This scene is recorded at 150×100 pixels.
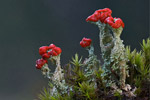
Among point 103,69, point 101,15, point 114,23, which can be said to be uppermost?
point 101,15

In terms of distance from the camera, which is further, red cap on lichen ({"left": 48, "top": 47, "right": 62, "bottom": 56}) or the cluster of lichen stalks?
red cap on lichen ({"left": 48, "top": 47, "right": 62, "bottom": 56})

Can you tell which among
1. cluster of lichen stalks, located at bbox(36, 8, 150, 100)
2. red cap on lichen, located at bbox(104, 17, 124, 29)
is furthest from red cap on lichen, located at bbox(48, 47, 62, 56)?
red cap on lichen, located at bbox(104, 17, 124, 29)

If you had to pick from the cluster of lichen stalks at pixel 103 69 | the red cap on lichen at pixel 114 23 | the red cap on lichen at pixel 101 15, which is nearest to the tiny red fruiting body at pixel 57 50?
the cluster of lichen stalks at pixel 103 69

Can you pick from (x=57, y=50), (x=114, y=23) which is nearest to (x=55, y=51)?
(x=57, y=50)

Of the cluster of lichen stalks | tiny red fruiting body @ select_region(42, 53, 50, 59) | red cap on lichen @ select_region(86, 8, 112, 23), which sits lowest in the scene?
the cluster of lichen stalks

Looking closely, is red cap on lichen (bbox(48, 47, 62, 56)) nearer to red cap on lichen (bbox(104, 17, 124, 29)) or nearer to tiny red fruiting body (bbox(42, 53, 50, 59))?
tiny red fruiting body (bbox(42, 53, 50, 59))

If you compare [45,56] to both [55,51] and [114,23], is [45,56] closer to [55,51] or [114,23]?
[55,51]

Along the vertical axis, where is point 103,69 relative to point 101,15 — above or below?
below

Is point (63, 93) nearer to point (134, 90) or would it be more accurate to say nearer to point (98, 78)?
point (98, 78)

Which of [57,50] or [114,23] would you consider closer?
[114,23]
